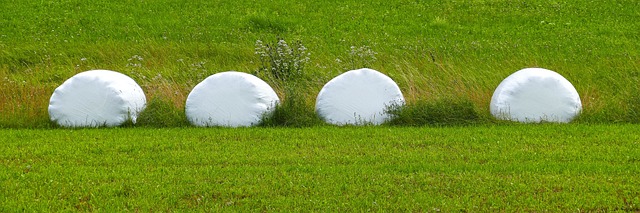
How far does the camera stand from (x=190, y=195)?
7031 millimetres

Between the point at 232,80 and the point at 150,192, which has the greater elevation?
the point at 232,80

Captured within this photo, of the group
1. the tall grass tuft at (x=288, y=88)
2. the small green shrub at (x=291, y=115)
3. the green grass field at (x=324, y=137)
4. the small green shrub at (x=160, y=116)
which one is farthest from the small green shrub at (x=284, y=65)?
the small green shrub at (x=160, y=116)

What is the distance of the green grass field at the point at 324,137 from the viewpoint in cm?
698

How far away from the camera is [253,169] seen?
800cm

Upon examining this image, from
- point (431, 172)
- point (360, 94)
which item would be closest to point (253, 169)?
point (431, 172)

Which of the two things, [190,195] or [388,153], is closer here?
[190,195]

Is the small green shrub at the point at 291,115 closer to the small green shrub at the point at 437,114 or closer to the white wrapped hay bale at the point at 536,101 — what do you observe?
the small green shrub at the point at 437,114

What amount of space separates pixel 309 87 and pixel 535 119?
3.52 meters

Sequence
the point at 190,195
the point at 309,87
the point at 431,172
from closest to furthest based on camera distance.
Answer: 1. the point at 190,195
2. the point at 431,172
3. the point at 309,87

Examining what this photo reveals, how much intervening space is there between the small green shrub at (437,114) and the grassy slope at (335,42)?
21.9 inches

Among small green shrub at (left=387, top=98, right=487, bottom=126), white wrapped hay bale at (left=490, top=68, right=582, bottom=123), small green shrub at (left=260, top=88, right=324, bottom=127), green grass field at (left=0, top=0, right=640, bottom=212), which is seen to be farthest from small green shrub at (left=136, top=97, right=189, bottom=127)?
white wrapped hay bale at (left=490, top=68, right=582, bottom=123)

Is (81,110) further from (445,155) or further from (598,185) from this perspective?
(598,185)

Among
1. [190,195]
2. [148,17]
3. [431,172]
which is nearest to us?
[190,195]

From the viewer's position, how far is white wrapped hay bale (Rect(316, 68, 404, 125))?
11391mm
